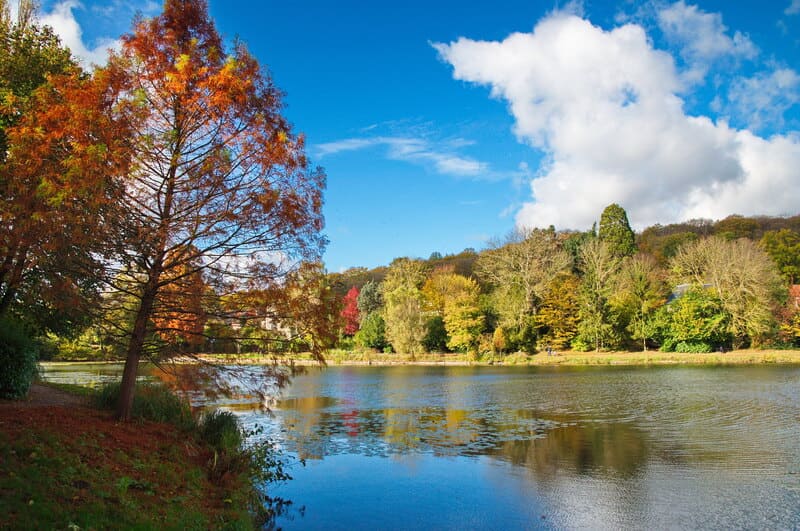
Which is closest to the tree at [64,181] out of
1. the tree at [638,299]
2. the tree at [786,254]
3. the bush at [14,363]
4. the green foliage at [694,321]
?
the bush at [14,363]

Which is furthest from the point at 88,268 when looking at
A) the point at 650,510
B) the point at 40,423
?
the point at 650,510

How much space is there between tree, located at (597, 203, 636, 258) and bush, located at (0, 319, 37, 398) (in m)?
64.5

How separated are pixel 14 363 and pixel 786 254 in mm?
80449

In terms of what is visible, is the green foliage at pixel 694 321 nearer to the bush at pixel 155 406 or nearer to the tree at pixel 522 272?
the tree at pixel 522 272

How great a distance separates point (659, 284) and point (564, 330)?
436 inches

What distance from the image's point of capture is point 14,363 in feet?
33.8

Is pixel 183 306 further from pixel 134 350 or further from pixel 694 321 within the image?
pixel 694 321

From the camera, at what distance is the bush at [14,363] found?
10.2 metres

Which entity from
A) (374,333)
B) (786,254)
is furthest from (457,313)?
(786,254)

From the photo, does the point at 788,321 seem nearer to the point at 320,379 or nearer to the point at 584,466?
the point at 320,379

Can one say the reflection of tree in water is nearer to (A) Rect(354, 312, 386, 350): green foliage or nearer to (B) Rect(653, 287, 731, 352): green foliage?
(B) Rect(653, 287, 731, 352): green foliage

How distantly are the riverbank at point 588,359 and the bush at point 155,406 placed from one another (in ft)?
80.3

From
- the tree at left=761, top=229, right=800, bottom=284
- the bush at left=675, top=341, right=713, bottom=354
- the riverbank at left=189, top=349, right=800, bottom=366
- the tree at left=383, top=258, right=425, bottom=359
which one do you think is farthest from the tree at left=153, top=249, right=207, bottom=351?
the tree at left=761, top=229, right=800, bottom=284

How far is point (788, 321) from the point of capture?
47375mm
